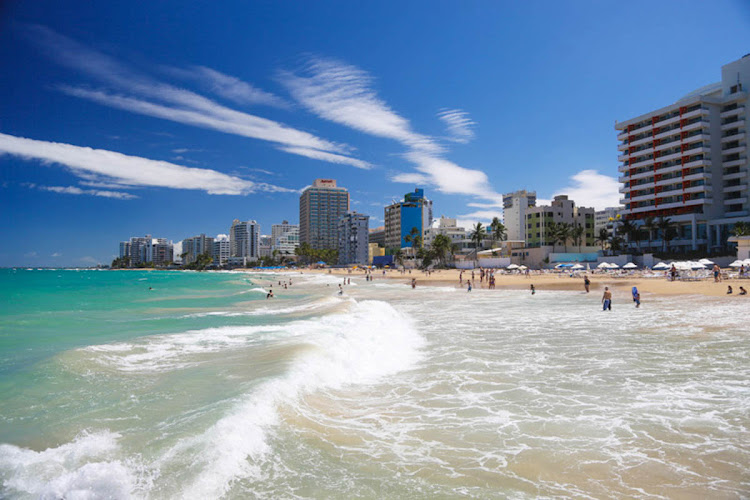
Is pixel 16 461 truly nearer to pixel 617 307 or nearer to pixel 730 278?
pixel 617 307

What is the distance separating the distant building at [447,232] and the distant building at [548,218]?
31.4m

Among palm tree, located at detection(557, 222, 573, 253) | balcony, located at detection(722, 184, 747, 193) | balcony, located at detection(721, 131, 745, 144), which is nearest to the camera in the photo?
balcony, located at detection(722, 184, 747, 193)

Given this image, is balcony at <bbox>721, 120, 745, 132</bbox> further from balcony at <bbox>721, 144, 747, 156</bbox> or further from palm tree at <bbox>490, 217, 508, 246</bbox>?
palm tree at <bbox>490, 217, 508, 246</bbox>

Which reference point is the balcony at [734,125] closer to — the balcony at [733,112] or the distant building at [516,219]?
the balcony at [733,112]

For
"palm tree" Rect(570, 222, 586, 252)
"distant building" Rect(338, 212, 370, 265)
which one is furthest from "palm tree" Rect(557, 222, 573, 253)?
"distant building" Rect(338, 212, 370, 265)

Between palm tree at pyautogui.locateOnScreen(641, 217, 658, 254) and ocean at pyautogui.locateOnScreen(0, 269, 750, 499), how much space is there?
218ft

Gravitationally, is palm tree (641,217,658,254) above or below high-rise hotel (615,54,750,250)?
below

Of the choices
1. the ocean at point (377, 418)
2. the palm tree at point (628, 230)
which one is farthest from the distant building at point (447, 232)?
the ocean at point (377, 418)

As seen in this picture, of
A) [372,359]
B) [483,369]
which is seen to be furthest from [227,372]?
[483,369]

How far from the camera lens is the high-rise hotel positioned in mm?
69500

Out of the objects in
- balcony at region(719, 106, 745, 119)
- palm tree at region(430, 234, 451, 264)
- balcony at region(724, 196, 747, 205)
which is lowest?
palm tree at region(430, 234, 451, 264)

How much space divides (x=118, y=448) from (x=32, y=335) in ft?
52.1

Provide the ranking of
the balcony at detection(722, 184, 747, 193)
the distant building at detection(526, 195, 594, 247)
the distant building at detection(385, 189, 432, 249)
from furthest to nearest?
the distant building at detection(385, 189, 432, 249), the distant building at detection(526, 195, 594, 247), the balcony at detection(722, 184, 747, 193)

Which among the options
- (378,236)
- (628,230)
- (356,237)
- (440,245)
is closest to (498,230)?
(440,245)
